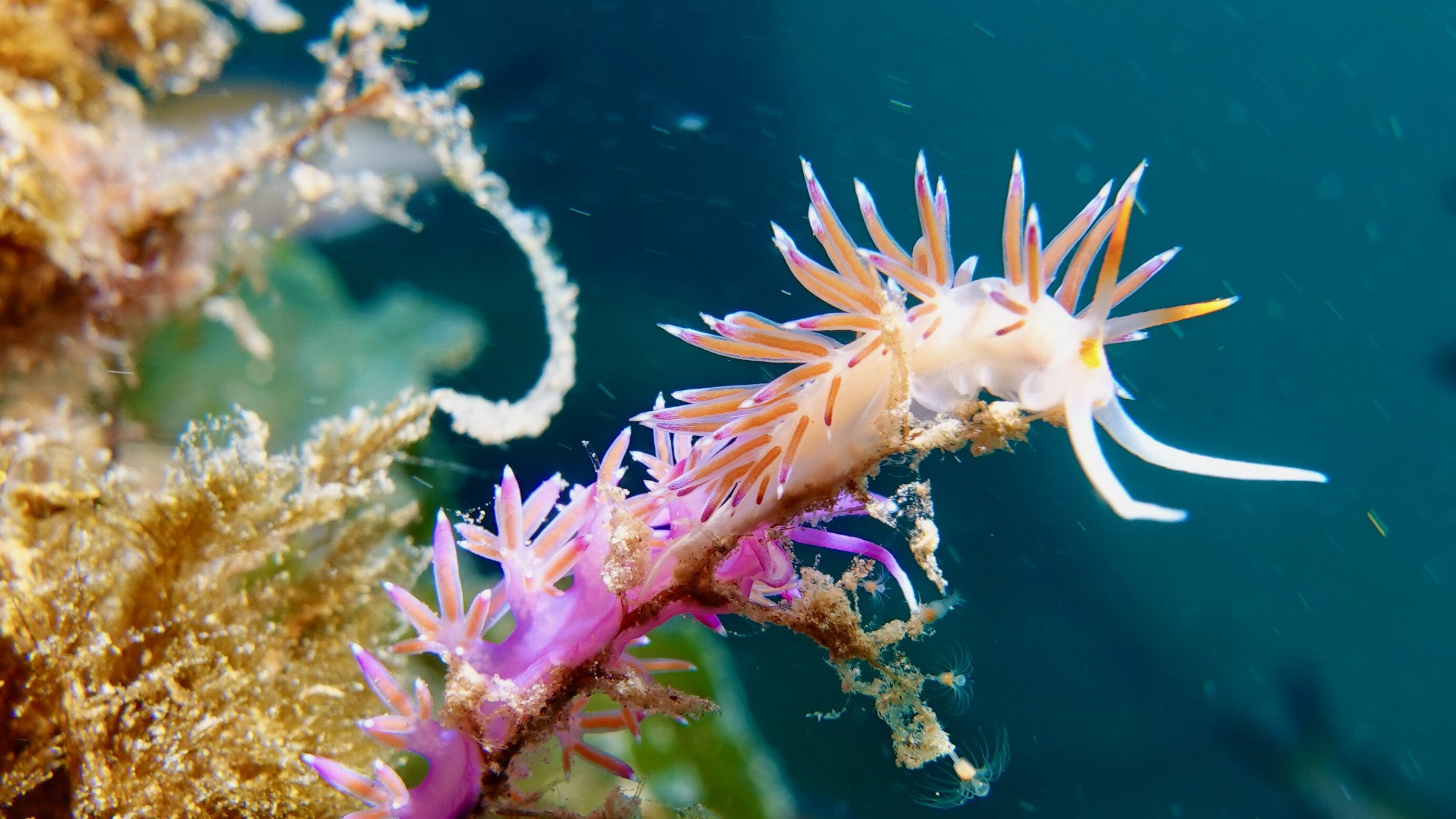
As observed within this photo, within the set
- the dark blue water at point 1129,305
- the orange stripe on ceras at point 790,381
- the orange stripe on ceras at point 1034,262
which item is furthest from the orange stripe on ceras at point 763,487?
the dark blue water at point 1129,305

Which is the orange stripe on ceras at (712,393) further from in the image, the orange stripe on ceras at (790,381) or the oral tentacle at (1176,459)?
the oral tentacle at (1176,459)

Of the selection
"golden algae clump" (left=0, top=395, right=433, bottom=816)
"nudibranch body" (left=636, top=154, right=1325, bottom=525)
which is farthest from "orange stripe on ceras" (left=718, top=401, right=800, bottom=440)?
"golden algae clump" (left=0, top=395, right=433, bottom=816)

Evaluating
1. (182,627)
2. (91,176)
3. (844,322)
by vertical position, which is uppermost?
(844,322)

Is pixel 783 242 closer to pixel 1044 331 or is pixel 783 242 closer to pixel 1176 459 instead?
pixel 1044 331

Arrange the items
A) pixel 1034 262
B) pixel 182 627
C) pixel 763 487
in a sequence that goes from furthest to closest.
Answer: pixel 182 627 < pixel 763 487 < pixel 1034 262

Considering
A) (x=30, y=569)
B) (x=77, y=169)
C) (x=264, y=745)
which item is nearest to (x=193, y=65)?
(x=77, y=169)

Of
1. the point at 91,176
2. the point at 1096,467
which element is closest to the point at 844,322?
the point at 1096,467

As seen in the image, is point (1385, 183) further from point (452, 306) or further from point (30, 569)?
point (30, 569)
